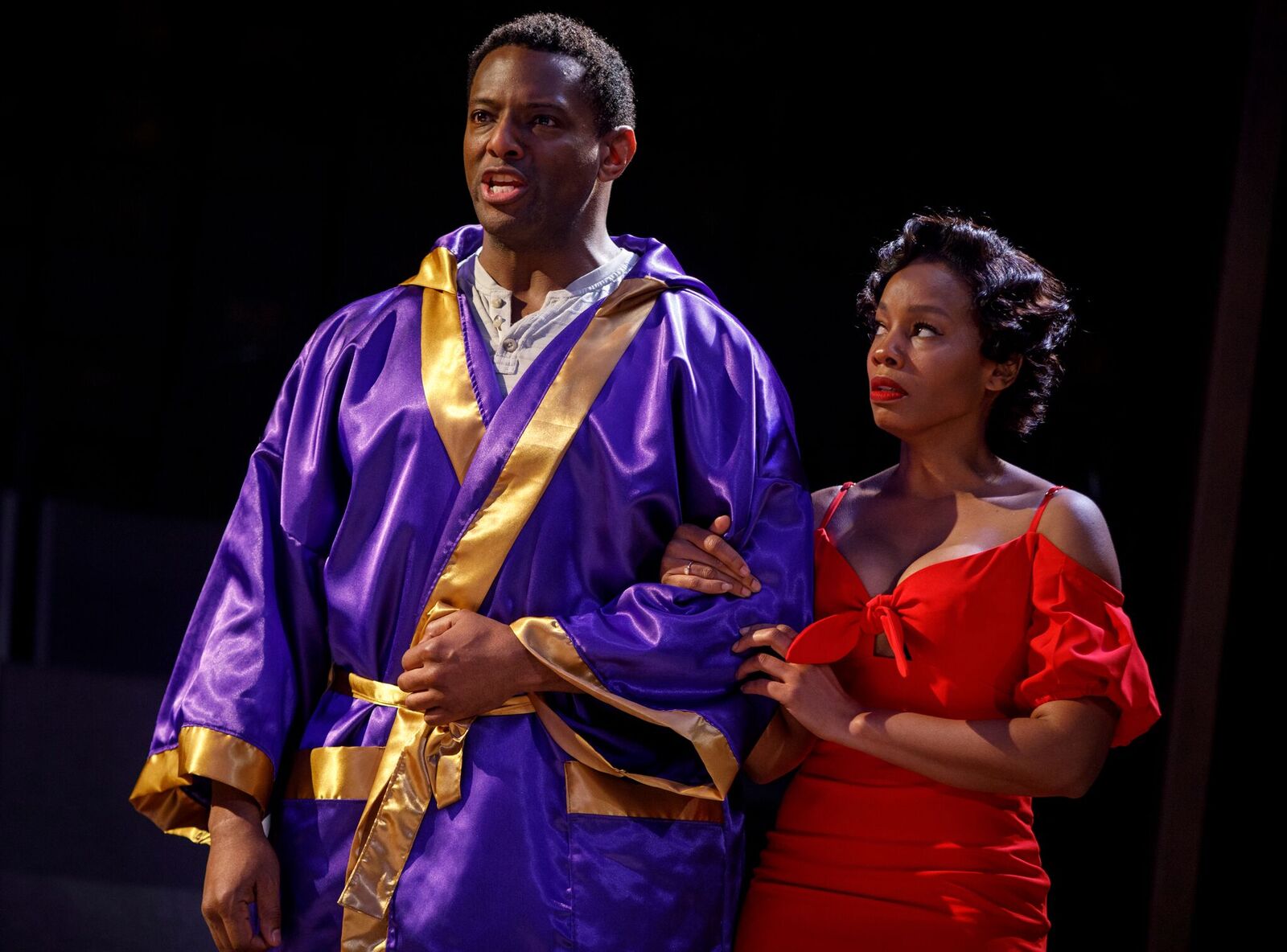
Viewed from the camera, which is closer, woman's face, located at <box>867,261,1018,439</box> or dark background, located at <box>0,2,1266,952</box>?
woman's face, located at <box>867,261,1018,439</box>

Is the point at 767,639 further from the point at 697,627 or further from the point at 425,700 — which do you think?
the point at 425,700

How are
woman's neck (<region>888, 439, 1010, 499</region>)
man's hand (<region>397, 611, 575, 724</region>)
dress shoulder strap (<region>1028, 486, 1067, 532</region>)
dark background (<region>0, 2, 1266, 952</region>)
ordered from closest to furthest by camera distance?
man's hand (<region>397, 611, 575, 724</region>) < dress shoulder strap (<region>1028, 486, 1067, 532</region>) < woman's neck (<region>888, 439, 1010, 499</region>) < dark background (<region>0, 2, 1266, 952</region>)

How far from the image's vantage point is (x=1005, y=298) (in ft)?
5.93

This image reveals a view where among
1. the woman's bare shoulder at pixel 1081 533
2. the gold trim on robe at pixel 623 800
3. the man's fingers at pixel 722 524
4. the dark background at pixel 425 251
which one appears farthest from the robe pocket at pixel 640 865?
the dark background at pixel 425 251

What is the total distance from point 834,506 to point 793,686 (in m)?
0.35

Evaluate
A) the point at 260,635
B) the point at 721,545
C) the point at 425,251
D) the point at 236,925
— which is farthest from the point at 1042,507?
the point at 425,251

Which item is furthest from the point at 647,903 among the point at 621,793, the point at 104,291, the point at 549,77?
the point at 104,291

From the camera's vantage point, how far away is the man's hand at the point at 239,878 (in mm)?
1625

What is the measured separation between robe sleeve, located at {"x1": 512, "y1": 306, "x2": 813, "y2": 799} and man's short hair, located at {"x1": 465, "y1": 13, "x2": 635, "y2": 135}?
38 cm

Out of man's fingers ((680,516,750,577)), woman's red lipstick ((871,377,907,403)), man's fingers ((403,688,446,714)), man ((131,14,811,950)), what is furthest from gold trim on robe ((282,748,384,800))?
woman's red lipstick ((871,377,907,403))

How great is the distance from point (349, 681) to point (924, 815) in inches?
29.5

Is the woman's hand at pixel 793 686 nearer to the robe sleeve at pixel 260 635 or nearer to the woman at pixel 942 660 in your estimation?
the woman at pixel 942 660

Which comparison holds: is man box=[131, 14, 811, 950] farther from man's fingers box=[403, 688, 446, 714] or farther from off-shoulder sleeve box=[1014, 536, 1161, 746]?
off-shoulder sleeve box=[1014, 536, 1161, 746]

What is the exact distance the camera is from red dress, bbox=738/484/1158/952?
5.33 feet
